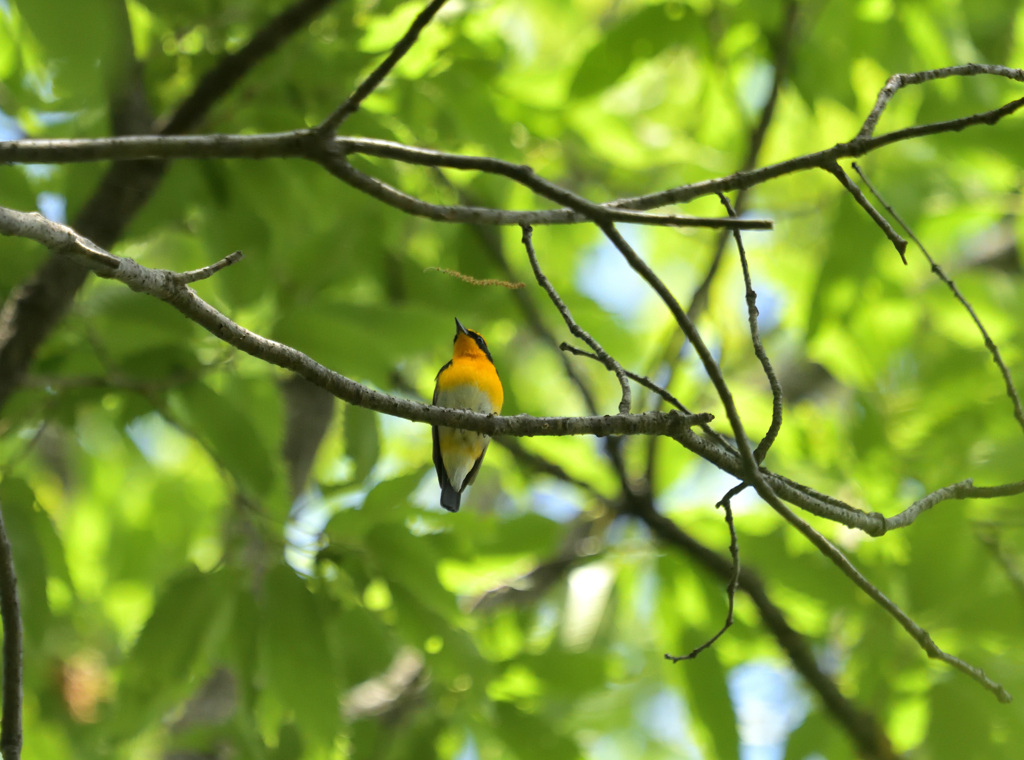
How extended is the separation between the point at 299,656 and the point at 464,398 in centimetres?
157

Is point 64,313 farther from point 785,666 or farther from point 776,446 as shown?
point 785,666

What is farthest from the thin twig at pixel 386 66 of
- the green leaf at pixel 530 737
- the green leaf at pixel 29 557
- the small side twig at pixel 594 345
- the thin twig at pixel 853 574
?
the green leaf at pixel 530 737

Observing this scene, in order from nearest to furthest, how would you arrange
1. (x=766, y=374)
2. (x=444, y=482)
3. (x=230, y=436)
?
(x=766, y=374)
(x=230, y=436)
(x=444, y=482)

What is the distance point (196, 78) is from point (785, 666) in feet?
14.8

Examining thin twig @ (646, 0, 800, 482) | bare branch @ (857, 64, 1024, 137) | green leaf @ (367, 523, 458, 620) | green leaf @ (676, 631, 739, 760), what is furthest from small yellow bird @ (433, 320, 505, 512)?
A: bare branch @ (857, 64, 1024, 137)

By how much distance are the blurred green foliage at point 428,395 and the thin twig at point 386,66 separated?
26.0 inches

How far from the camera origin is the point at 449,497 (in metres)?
4.28

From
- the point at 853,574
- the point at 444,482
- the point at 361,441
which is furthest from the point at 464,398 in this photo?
the point at 853,574

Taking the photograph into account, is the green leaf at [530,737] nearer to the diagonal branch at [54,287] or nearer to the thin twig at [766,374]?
the thin twig at [766,374]

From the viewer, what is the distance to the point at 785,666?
16.9ft

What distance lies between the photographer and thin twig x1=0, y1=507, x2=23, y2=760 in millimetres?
2189

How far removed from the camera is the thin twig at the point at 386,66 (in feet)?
7.75

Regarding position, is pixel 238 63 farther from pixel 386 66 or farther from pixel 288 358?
pixel 288 358

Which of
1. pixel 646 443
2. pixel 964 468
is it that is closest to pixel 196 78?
pixel 646 443
